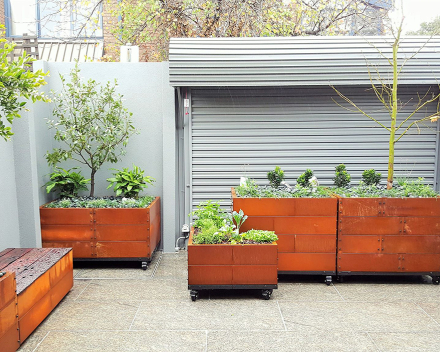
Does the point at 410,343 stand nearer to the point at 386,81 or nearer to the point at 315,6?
the point at 386,81

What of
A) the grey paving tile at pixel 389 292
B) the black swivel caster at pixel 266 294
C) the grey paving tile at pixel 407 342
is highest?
the black swivel caster at pixel 266 294

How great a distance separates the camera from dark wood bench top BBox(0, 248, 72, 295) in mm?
4219

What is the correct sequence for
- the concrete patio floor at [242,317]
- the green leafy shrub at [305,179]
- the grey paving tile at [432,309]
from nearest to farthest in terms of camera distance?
the concrete patio floor at [242,317] < the grey paving tile at [432,309] < the green leafy shrub at [305,179]

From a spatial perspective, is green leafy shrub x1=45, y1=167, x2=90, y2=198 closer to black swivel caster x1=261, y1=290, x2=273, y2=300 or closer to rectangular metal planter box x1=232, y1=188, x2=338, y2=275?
rectangular metal planter box x1=232, y1=188, x2=338, y2=275

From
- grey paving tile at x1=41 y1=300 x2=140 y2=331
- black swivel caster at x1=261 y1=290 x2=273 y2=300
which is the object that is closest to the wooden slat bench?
grey paving tile at x1=41 y1=300 x2=140 y2=331

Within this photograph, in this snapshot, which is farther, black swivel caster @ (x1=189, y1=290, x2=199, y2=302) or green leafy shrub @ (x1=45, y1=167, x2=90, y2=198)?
green leafy shrub @ (x1=45, y1=167, x2=90, y2=198)

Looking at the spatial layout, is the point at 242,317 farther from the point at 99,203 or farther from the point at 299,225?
the point at 99,203

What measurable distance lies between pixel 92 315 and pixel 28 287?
936 mm

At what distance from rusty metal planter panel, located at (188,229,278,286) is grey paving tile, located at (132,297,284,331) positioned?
0.92ft

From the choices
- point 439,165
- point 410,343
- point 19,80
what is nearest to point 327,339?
point 410,343

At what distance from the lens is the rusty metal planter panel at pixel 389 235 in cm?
558

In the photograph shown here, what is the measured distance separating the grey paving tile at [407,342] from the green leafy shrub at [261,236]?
1.60 metres

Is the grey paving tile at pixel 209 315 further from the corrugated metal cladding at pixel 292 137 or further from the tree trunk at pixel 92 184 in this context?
the tree trunk at pixel 92 184

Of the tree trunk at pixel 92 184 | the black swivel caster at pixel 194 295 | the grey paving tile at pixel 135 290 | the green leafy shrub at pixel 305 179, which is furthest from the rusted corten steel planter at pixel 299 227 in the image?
the tree trunk at pixel 92 184
